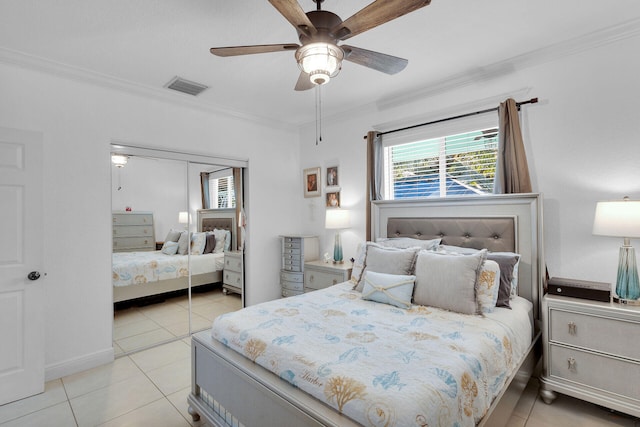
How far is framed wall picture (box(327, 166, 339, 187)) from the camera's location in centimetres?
421

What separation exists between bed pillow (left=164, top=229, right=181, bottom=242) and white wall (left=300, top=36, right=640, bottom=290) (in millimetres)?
3397

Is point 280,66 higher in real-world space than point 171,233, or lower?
higher

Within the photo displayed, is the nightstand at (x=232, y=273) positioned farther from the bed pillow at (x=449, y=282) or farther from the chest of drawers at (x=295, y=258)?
the bed pillow at (x=449, y=282)

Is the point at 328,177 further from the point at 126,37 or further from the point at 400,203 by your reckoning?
the point at 126,37

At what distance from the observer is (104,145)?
2961 millimetres

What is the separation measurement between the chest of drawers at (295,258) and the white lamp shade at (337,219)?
0.48m

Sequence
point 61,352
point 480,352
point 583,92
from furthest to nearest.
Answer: point 61,352 → point 583,92 → point 480,352

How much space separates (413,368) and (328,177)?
316 cm

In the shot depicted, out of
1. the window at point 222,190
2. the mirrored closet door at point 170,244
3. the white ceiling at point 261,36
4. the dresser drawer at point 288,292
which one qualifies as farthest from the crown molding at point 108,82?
the dresser drawer at point 288,292

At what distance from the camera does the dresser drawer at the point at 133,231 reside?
3.11 m

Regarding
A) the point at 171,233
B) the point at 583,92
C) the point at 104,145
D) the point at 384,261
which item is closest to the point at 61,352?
the point at 171,233

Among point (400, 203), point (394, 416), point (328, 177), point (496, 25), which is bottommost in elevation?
point (394, 416)

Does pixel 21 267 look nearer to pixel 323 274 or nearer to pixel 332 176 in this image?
pixel 323 274

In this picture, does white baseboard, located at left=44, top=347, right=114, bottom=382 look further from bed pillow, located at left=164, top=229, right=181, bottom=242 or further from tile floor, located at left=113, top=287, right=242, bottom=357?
bed pillow, located at left=164, top=229, right=181, bottom=242
